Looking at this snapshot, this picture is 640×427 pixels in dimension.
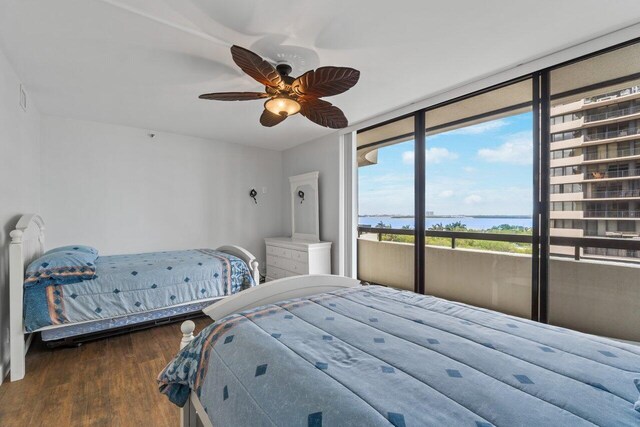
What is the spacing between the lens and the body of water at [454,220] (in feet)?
8.26

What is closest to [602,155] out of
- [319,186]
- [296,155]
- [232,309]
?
[232,309]

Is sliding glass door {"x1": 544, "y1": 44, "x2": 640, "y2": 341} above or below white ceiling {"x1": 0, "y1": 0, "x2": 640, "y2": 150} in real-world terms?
below

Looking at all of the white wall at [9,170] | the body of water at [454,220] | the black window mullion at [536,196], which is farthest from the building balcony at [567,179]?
the white wall at [9,170]

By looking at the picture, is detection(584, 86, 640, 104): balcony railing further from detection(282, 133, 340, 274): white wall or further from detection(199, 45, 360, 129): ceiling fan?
detection(282, 133, 340, 274): white wall

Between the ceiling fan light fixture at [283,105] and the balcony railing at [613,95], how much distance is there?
220 centimetres

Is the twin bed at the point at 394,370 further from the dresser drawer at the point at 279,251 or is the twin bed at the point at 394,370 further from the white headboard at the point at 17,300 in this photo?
the dresser drawer at the point at 279,251

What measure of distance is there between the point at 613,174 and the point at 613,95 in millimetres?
569

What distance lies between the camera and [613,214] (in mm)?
2049

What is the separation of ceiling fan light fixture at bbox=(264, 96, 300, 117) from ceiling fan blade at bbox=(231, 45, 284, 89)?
4.2 inches

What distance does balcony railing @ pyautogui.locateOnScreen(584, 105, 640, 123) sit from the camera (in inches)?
77.6

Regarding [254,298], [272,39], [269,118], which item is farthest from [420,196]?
[254,298]

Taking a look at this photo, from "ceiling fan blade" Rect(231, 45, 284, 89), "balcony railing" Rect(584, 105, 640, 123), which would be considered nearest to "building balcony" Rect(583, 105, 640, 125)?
"balcony railing" Rect(584, 105, 640, 123)

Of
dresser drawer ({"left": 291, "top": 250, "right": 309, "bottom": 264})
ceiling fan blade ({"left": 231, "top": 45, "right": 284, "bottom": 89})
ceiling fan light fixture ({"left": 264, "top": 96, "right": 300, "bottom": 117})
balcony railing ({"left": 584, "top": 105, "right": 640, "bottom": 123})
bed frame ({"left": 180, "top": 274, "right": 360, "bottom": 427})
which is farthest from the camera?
dresser drawer ({"left": 291, "top": 250, "right": 309, "bottom": 264})

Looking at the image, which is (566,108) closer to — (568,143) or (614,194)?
(568,143)
